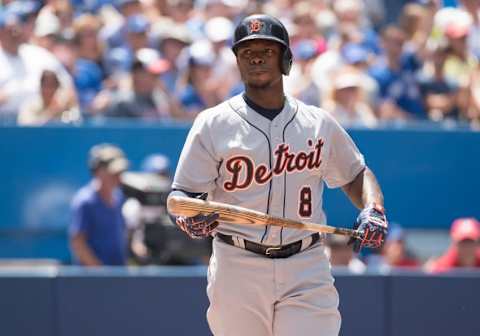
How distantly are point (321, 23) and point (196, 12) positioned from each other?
4.29 ft

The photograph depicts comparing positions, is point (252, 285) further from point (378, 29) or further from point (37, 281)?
point (378, 29)

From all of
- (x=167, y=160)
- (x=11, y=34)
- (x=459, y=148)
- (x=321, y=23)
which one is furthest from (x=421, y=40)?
(x=11, y=34)

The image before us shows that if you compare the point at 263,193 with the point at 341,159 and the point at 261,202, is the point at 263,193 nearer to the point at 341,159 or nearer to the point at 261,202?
the point at 261,202

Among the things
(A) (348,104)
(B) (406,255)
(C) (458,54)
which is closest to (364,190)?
(B) (406,255)

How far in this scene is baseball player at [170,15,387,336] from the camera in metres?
4.55

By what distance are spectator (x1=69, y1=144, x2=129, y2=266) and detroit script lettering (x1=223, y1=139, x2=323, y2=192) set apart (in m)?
3.64

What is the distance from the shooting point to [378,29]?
1225 centimetres

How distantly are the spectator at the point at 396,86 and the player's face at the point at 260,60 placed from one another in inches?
209

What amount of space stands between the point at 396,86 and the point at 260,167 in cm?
564

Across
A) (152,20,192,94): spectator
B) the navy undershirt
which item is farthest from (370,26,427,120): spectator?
the navy undershirt

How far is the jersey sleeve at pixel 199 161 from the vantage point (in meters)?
4.59

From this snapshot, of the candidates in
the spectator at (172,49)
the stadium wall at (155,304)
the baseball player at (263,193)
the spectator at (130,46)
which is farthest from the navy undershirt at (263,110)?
the spectator at (130,46)

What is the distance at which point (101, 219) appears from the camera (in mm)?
8164

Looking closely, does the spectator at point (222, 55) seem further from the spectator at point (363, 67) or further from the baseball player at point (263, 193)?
the baseball player at point (263, 193)
